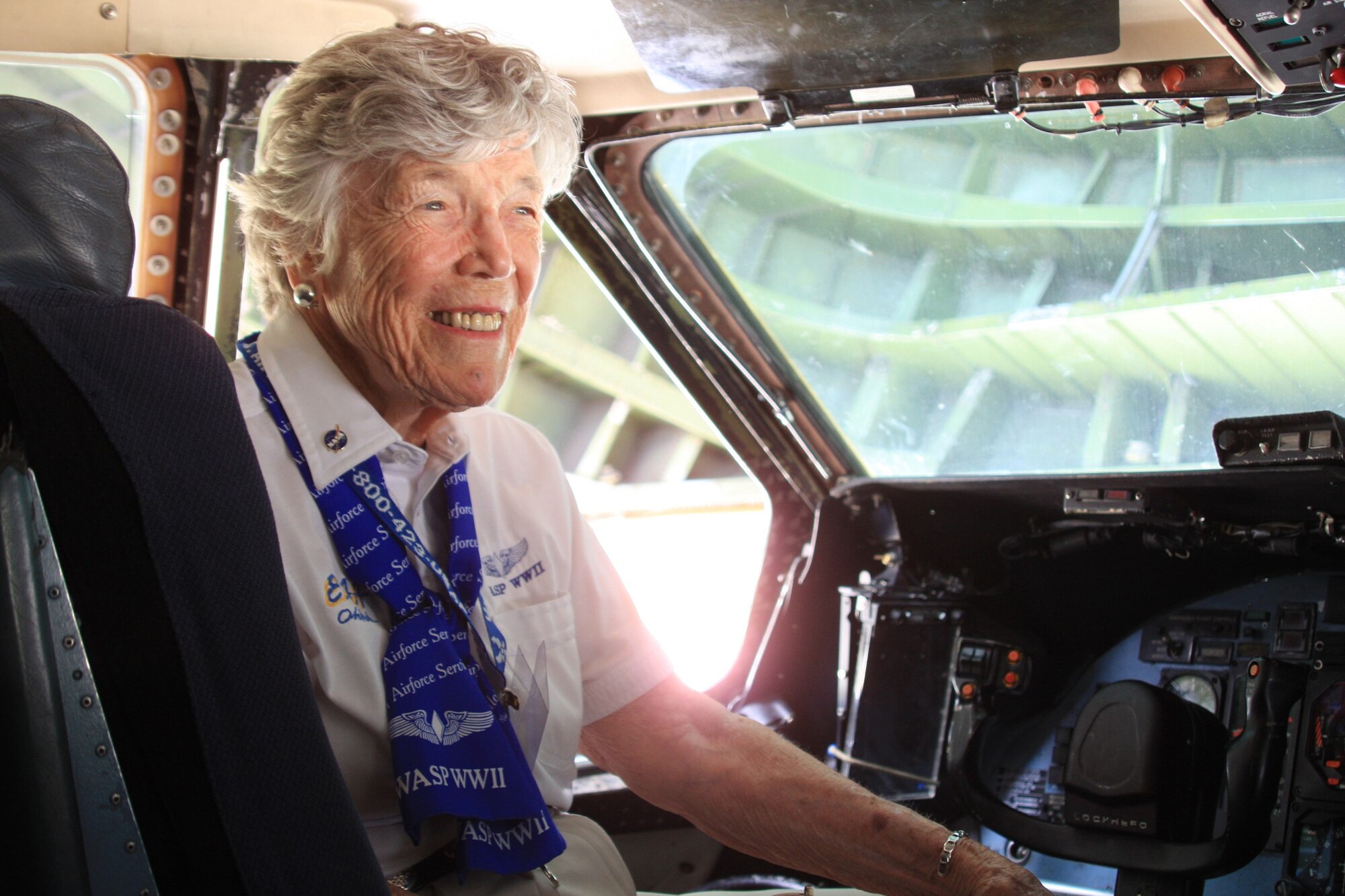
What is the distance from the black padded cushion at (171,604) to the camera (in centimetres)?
86

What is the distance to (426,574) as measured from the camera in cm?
145

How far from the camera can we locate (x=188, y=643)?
2.83ft

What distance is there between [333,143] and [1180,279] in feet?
4.90

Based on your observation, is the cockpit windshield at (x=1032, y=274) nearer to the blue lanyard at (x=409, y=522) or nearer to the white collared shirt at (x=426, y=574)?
the white collared shirt at (x=426, y=574)

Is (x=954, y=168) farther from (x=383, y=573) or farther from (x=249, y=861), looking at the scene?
(x=249, y=861)

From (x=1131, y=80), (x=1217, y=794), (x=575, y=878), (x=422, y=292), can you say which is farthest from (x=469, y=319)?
(x=1217, y=794)

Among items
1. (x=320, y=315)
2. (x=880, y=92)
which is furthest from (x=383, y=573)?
(x=880, y=92)

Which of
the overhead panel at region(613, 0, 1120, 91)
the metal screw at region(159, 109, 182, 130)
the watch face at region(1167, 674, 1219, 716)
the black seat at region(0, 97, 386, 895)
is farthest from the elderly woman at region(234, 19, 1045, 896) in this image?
the watch face at region(1167, 674, 1219, 716)

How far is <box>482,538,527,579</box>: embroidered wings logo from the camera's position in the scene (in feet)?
5.37

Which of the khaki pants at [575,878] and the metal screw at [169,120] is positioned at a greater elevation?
the metal screw at [169,120]

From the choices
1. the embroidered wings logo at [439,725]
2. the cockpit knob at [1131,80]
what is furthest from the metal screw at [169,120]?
the cockpit knob at [1131,80]

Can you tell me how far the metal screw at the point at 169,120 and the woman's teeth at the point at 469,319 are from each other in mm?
892

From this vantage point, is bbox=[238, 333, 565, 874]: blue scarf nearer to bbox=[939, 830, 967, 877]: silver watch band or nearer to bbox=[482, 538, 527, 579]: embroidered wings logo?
bbox=[482, 538, 527, 579]: embroidered wings logo

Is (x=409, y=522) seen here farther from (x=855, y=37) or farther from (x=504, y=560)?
(x=855, y=37)
